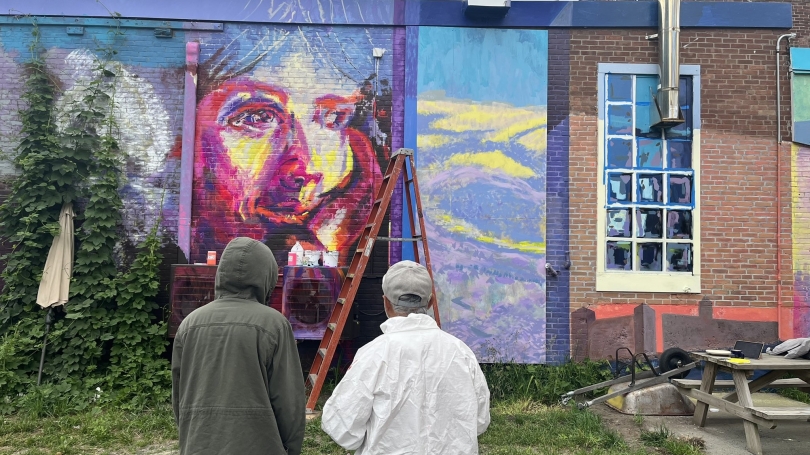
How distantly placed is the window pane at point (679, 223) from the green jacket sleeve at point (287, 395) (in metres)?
6.18

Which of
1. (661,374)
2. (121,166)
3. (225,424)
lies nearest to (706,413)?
(661,374)

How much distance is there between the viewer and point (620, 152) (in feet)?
25.0

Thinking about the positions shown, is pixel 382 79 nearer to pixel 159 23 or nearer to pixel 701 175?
pixel 159 23

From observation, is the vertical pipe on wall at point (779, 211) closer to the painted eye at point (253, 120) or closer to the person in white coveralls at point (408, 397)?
the painted eye at point (253, 120)

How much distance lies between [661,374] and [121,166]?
6731mm

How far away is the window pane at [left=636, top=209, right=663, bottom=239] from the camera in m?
7.59

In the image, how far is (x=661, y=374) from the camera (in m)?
6.52

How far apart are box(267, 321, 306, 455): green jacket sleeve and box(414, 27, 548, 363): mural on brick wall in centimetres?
471

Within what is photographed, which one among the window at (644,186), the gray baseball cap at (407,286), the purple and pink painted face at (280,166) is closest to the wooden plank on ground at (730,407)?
the window at (644,186)

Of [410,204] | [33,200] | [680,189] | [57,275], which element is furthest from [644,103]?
[33,200]

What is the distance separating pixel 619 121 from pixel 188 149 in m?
5.38

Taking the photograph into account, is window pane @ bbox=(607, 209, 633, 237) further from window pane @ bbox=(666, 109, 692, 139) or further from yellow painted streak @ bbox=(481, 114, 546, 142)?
yellow painted streak @ bbox=(481, 114, 546, 142)

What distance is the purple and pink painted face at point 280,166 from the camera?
24.5 feet

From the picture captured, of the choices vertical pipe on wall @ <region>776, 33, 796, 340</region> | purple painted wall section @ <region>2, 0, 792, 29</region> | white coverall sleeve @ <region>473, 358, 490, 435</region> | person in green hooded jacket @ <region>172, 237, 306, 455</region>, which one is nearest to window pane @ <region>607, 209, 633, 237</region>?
vertical pipe on wall @ <region>776, 33, 796, 340</region>
